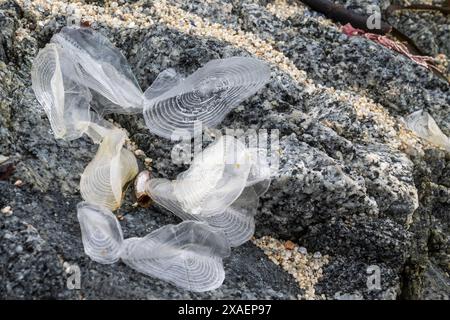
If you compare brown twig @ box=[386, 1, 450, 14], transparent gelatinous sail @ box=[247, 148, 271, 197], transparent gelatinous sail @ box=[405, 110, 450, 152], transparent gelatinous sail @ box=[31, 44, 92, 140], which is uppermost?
brown twig @ box=[386, 1, 450, 14]

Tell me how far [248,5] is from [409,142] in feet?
5.57

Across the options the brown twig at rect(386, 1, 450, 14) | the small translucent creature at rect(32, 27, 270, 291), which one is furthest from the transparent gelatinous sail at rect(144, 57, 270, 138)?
the brown twig at rect(386, 1, 450, 14)

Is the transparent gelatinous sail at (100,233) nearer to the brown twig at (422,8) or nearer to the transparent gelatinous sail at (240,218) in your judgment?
the transparent gelatinous sail at (240,218)

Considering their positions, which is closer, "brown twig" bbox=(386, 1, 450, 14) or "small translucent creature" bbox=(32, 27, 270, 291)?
"small translucent creature" bbox=(32, 27, 270, 291)

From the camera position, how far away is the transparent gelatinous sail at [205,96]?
4.40 m

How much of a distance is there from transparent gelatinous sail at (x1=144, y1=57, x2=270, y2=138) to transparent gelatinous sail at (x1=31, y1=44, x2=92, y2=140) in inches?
16.6

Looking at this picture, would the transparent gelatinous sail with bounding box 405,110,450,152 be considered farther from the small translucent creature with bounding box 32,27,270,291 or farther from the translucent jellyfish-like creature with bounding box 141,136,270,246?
the translucent jellyfish-like creature with bounding box 141,136,270,246

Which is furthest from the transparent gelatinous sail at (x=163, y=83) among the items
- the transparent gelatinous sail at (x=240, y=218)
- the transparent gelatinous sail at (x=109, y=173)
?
the transparent gelatinous sail at (x=240, y=218)

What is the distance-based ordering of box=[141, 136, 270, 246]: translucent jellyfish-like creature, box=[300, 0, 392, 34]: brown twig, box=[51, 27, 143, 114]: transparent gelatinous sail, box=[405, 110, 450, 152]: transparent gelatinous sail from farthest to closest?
box=[300, 0, 392, 34]: brown twig < box=[405, 110, 450, 152]: transparent gelatinous sail < box=[51, 27, 143, 114]: transparent gelatinous sail < box=[141, 136, 270, 246]: translucent jellyfish-like creature

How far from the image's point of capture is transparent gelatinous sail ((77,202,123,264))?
371 cm
